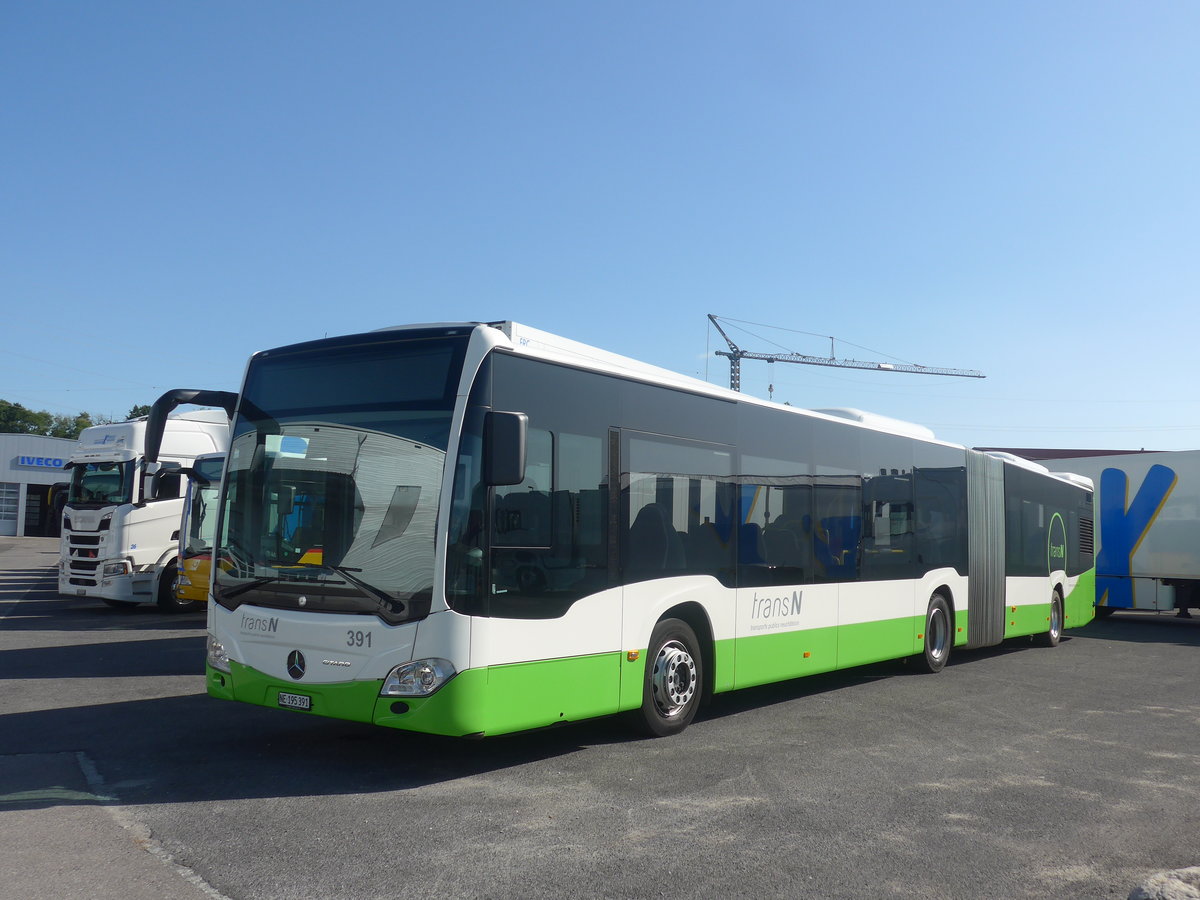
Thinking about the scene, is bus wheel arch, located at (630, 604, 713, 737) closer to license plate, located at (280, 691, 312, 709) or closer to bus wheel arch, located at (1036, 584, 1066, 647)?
license plate, located at (280, 691, 312, 709)

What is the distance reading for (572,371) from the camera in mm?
7617

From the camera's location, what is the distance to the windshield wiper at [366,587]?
6570mm

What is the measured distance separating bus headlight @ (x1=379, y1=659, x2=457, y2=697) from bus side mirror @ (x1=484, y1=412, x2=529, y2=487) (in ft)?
3.96

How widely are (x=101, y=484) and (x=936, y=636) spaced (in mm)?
15322

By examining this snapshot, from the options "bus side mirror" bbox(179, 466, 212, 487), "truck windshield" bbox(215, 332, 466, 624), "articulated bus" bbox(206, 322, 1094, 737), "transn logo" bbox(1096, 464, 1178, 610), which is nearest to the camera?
"articulated bus" bbox(206, 322, 1094, 737)

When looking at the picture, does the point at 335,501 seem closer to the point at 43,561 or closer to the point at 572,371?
the point at 572,371

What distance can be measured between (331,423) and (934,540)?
8671 millimetres

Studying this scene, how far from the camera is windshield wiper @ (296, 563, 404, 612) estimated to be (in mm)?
6570

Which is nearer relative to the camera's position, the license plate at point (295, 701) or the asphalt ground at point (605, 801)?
the asphalt ground at point (605, 801)

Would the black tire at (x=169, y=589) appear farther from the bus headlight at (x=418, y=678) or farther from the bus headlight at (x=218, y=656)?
the bus headlight at (x=418, y=678)

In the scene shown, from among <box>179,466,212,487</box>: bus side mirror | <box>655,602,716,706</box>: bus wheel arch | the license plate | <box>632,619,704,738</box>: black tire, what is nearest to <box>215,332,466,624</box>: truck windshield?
the license plate

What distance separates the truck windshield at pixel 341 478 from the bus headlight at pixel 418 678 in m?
0.32

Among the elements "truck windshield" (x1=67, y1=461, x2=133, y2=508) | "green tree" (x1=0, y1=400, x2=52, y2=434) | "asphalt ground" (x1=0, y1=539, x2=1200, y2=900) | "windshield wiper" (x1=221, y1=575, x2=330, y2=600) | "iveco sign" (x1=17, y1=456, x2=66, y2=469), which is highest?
"green tree" (x1=0, y1=400, x2=52, y2=434)

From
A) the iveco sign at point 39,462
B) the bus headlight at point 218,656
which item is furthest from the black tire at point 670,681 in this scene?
the iveco sign at point 39,462
